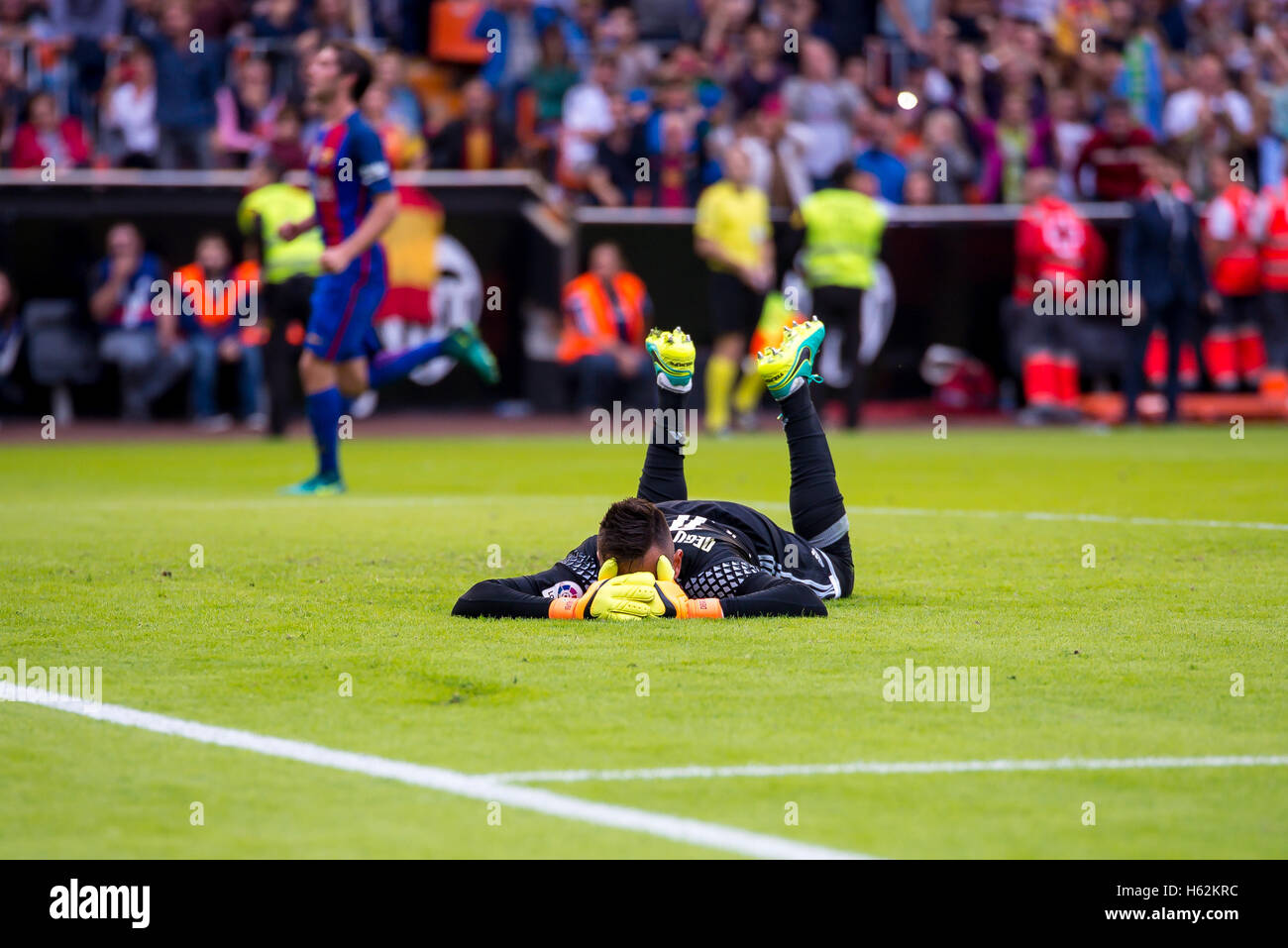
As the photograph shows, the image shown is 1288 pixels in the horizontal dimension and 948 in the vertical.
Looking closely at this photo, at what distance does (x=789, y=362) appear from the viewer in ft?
25.0

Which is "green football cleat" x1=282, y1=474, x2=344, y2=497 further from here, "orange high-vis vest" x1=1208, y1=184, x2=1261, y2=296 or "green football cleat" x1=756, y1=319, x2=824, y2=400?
"orange high-vis vest" x1=1208, y1=184, x2=1261, y2=296

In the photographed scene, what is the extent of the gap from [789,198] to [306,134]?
5064 mm

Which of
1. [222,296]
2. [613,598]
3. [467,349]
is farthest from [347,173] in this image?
[222,296]

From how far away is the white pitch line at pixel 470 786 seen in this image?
159 inches

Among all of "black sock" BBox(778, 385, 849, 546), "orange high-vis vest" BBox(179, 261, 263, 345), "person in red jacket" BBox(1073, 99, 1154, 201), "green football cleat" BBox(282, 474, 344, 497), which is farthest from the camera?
"person in red jacket" BBox(1073, 99, 1154, 201)

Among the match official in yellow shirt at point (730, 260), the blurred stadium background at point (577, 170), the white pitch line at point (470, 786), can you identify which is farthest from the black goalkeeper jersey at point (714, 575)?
the match official in yellow shirt at point (730, 260)

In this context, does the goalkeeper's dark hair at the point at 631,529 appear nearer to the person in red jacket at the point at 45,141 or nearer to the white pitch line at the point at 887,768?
the white pitch line at the point at 887,768

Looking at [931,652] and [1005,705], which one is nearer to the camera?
[1005,705]

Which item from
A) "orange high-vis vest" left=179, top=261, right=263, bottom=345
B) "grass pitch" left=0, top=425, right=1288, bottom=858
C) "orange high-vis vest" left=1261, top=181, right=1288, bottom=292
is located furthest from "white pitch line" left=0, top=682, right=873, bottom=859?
"orange high-vis vest" left=1261, top=181, right=1288, bottom=292

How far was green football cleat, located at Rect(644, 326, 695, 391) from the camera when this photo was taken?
7.80 meters
